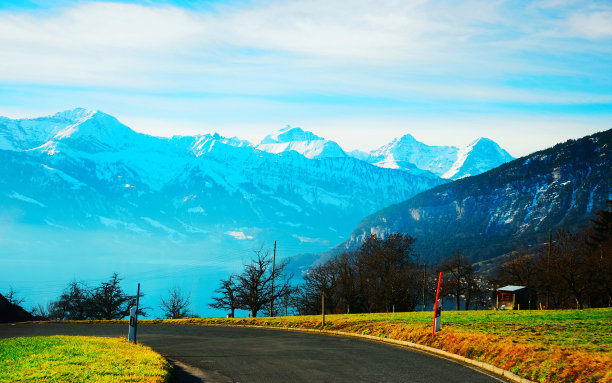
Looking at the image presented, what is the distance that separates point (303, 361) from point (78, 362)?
23.9 ft

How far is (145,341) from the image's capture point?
1134 inches

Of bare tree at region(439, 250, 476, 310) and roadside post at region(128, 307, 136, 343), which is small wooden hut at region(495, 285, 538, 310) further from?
roadside post at region(128, 307, 136, 343)

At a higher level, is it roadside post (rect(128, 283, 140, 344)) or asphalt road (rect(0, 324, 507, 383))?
roadside post (rect(128, 283, 140, 344))

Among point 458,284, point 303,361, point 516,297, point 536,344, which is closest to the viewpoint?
point 536,344

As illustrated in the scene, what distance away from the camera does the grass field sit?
1514 cm

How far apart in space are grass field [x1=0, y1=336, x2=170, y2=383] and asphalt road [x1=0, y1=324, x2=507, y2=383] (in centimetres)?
143

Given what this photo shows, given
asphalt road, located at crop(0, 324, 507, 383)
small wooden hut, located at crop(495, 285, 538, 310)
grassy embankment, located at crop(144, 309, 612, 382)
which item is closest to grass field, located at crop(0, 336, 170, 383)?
asphalt road, located at crop(0, 324, 507, 383)

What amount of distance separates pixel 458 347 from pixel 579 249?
77954 mm

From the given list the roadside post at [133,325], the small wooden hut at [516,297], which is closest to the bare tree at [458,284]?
the small wooden hut at [516,297]

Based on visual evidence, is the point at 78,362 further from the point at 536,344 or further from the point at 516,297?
the point at 516,297

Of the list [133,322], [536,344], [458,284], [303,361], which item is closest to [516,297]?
[458,284]

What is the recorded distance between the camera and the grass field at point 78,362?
49.7ft

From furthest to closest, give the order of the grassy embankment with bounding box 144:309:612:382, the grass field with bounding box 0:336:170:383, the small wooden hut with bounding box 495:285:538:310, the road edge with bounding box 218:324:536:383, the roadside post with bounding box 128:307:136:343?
the small wooden hut with bounding box 495:285:538:310 → the roadside post with bounding box 128:307:136:343 → the road edge with bounding box 218:324:536:383 → the grassy embankment with bounding box 144:309:612:382 → the grass field with bounding box 0:336:170:383

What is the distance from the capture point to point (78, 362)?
17562 mm
